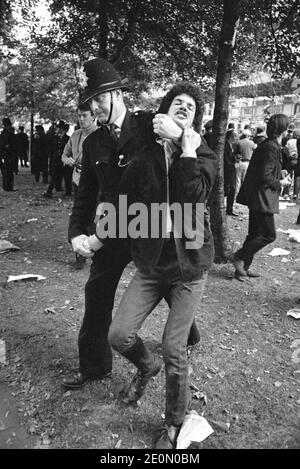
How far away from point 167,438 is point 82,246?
136 cm

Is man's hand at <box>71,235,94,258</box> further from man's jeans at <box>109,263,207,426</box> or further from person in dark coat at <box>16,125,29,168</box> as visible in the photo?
person in dark coat at <box>16,125,29,168</box>

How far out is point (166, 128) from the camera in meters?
2.58

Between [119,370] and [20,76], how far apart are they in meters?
23.9

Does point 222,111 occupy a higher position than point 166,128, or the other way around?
point 222,111

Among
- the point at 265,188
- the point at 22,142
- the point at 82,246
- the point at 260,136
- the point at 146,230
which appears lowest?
the point at 82,246

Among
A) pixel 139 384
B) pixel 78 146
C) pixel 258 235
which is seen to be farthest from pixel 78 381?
pixel 78 146

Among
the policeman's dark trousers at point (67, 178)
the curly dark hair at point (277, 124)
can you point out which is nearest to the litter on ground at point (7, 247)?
the curly dark hair at point (277, 124)

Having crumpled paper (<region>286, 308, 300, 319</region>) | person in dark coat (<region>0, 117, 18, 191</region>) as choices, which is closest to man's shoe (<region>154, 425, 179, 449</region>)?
crumpled paper (<region>286, 308, 300, 319</region>)

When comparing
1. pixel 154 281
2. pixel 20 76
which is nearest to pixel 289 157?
pixel 154 281

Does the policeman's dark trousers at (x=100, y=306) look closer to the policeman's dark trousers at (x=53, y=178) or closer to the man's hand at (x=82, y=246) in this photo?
the man's hand at (x=82, y=246)

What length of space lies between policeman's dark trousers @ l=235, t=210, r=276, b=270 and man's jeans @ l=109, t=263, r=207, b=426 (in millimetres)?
3194

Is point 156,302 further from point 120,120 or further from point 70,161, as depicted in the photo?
point 70,161

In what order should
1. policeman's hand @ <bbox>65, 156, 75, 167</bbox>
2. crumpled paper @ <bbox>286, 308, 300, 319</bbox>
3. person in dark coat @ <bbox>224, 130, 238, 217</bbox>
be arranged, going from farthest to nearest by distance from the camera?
person in dark coat @ <bbox>224, 130, 238, 217</bbox>
policeman's hand @ <bbox>65, 156, 75, 167</bbox>
crumpled paper @ <bbox>286, 308, 300, 319</bbox>

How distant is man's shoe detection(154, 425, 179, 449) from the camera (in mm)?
2820
